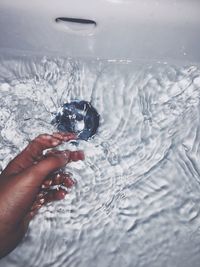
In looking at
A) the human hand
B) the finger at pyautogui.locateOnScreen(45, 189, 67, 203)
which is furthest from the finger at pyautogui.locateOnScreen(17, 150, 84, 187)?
the finger at pyautogui.locateOnScreen(45, 189, 67, 203)

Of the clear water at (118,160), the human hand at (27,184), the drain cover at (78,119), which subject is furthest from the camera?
the drain cover at (78,119)

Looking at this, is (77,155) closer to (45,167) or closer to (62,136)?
(62,136)

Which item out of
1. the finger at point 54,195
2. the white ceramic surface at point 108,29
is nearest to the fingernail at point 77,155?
the finger at point 54,195

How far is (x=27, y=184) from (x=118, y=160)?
35cm

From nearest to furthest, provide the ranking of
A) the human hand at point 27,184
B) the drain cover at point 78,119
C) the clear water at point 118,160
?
the human hand at point 27,184, the clear water at point 118,160, the drain cover at point 78,119

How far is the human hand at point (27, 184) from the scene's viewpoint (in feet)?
2.63

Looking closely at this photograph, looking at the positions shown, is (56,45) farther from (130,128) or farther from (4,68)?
(130,128)

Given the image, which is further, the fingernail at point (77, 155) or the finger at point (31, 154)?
the fingernail at point (77, 155)

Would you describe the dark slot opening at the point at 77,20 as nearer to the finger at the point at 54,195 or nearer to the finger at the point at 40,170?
the finger at the point at 40,170

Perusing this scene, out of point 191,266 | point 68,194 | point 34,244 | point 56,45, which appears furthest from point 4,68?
point 191,266

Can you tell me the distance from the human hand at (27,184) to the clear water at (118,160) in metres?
0.04

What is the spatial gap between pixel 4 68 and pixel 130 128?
49 centimetres

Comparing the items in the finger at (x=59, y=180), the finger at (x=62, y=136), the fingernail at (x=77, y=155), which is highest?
the finger at (x=62, y=136)

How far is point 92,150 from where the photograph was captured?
1.07 metres
